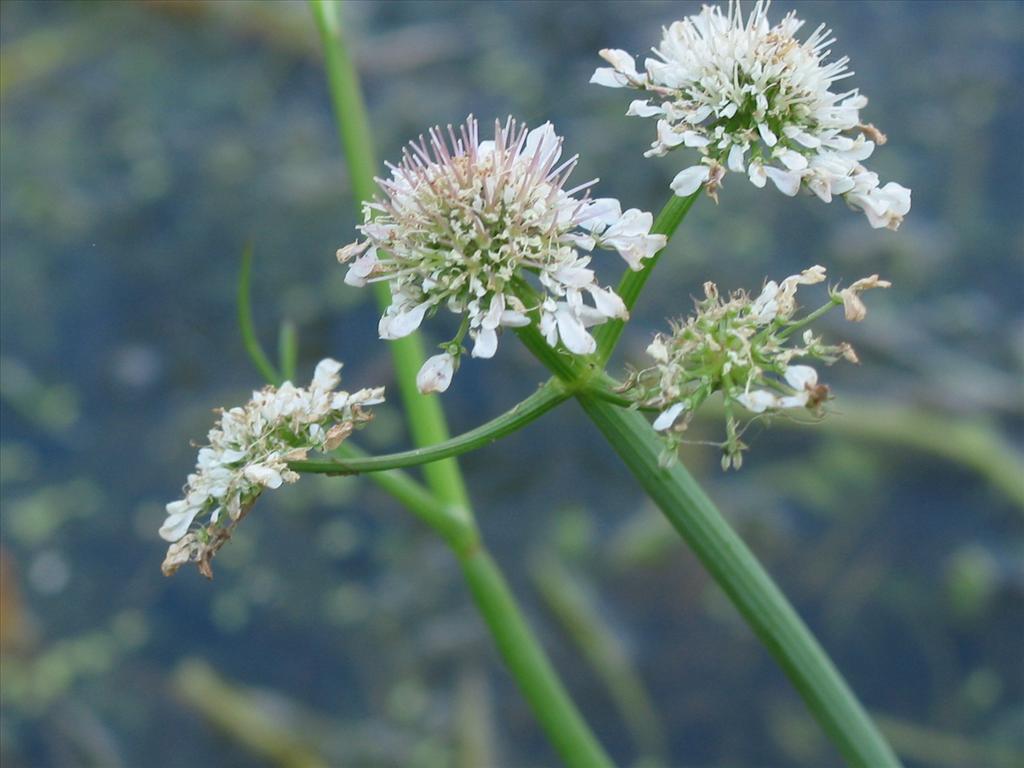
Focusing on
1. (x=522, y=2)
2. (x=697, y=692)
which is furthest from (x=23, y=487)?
(x=522, y=2)

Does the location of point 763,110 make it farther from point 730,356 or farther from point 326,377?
point 326,377

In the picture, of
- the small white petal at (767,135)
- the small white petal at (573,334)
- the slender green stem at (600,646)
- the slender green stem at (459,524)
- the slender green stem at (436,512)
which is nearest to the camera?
the small white petal at (573,334)

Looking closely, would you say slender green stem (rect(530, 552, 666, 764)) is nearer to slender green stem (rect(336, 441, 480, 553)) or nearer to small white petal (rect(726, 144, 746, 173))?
slender green stem (rect(336, 441, 480, 553))

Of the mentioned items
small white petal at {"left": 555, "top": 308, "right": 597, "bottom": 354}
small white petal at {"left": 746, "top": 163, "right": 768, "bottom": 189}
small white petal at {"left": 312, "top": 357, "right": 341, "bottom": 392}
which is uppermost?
small white petal at {"left": 312, "top": 357, "right": 341, "bottom": 392}

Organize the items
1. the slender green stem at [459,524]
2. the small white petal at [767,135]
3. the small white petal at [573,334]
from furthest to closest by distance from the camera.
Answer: the slender green stem at [459,524] → the small white petal at [767,135] → the small white petal at [573,334]

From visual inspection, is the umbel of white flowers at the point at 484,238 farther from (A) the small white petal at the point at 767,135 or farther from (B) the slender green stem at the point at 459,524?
(B) the slender green stem at the point at 459,524

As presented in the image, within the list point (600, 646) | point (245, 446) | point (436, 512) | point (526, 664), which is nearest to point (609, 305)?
point (245, 446)

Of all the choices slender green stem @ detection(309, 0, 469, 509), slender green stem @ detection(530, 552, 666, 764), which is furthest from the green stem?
slender green stem @ detection(530, 552, 666, 764)

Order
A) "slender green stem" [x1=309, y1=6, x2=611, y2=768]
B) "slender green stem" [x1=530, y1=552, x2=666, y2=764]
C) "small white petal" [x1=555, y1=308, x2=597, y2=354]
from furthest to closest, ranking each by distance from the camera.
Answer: "slender green stem" [x1=530, y1=552, x2=666, y2=764] → "slender green stem" [x1=309, y1=6, x2=611, y2=768] → "small white petal" [x1=555, y1=308, x2=597, y2=354]


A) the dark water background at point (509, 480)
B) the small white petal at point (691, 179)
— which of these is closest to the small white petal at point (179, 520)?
the small white petal at point (691, 179)
